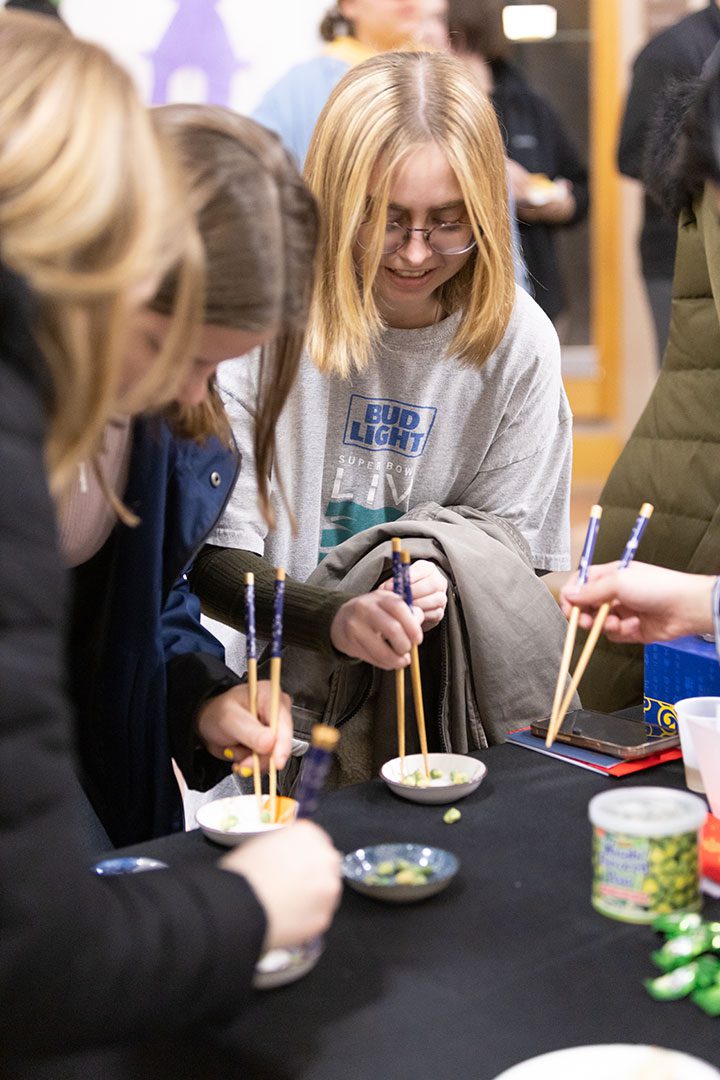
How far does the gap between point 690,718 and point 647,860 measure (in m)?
0.23

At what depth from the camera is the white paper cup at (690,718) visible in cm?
135

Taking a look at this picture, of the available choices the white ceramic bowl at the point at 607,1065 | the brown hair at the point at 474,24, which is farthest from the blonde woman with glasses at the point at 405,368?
the brown hair at the point at 474,24

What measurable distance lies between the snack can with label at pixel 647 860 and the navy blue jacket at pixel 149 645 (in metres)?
0.53

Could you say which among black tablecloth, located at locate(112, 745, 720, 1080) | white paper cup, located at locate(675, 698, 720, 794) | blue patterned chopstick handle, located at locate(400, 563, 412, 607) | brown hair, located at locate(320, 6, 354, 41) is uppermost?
brown hair, located at locate(320, 6, 354, 41)

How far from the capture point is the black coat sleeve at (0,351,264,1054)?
77 cm

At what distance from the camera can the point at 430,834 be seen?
1.29 meters

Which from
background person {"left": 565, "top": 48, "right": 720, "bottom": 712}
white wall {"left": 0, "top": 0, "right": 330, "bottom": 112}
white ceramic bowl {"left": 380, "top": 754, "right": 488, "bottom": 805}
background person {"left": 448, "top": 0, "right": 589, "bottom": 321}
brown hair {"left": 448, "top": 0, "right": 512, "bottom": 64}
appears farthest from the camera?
background person {"left": 448, "top": 0, "right": 589, "bottom": 321}

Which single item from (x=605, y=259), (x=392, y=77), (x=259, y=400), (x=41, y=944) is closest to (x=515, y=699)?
(x=259, y=400)

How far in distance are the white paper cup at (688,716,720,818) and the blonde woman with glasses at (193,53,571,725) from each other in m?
0.44

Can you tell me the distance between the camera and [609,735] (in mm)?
1509

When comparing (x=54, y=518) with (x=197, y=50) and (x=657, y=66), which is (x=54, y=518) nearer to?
(x=657, y=66)

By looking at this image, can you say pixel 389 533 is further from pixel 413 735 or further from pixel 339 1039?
pixel 339 1039

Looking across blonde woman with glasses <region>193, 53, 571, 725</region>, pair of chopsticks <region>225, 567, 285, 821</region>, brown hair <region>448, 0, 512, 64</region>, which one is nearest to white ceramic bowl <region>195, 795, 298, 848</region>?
pair of chopsticks <region>225, 567, 285, 821</region>

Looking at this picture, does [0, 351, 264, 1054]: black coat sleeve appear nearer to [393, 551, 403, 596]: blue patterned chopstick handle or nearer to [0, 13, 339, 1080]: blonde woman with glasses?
[0, 13, 339, 1080]: blonde woman with glasses
